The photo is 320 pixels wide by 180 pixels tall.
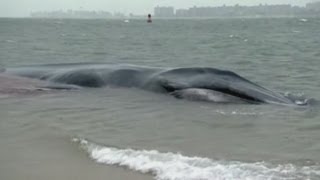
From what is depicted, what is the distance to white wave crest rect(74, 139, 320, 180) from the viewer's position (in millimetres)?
5473

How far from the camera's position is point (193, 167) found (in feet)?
18.9

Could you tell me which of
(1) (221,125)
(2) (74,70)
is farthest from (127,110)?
(2) (74,70)

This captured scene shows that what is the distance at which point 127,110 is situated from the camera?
392 inches

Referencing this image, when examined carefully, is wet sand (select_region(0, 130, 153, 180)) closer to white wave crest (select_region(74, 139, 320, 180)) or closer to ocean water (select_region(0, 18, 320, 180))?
ocean water (select_region(0, 18, 320, 180))

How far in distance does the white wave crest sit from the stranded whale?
453cm

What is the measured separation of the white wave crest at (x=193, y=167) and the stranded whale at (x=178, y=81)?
453cm

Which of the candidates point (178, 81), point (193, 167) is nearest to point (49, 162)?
point (193, 167)

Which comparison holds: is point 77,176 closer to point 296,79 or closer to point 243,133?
point 243,133

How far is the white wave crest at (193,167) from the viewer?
5473 millimetres

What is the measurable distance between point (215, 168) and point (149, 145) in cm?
145

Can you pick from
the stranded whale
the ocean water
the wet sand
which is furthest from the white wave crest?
the stranded whale

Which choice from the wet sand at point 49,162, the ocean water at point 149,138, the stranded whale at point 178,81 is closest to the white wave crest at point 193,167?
the ocean water at point 149,138

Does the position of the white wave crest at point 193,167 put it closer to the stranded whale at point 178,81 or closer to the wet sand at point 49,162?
the wet sand at point 49,162

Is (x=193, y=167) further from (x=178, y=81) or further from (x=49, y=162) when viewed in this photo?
(x=178, y=81)
